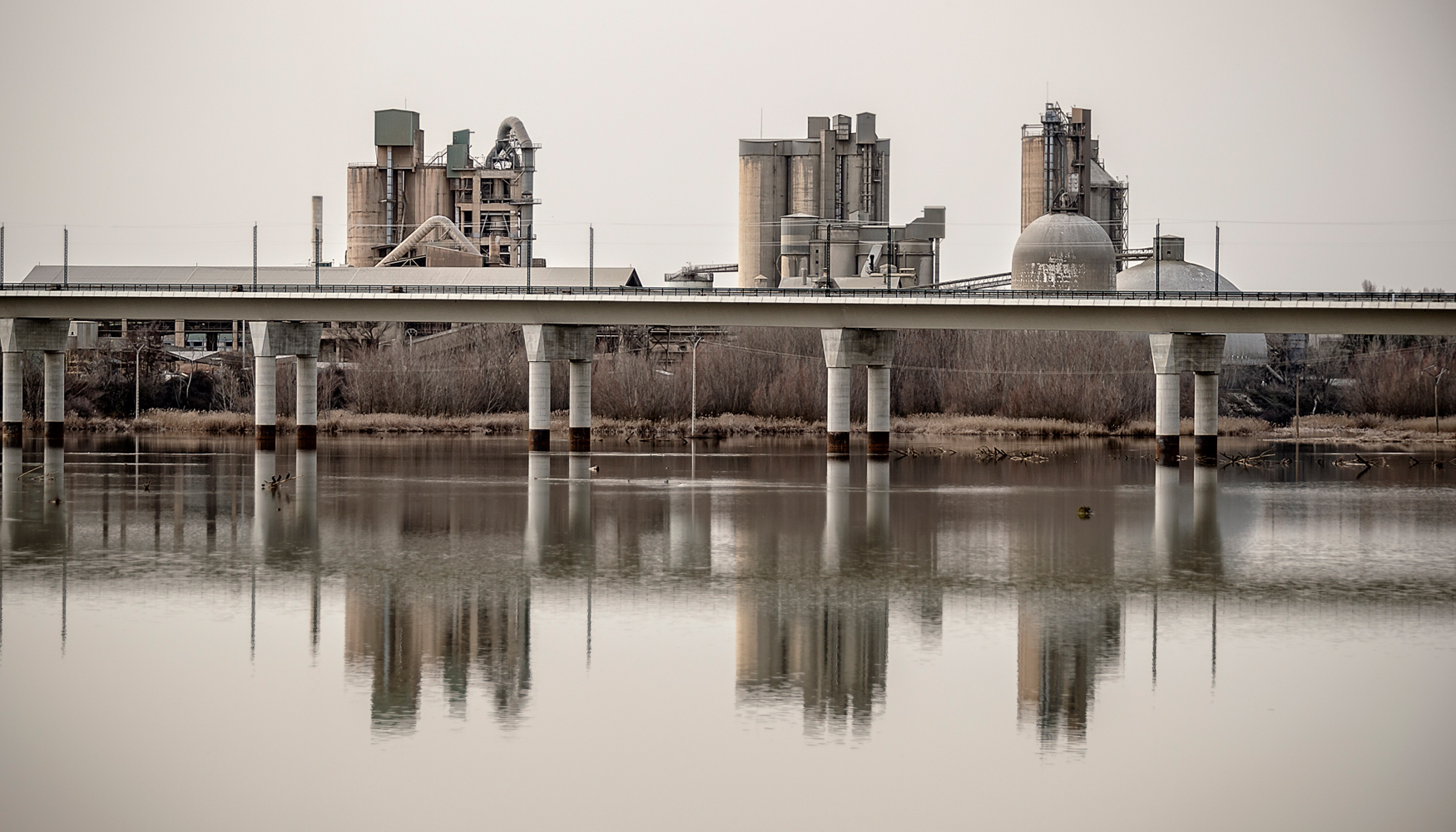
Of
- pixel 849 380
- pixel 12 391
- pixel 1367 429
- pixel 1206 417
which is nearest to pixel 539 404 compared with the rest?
pixel 849 380

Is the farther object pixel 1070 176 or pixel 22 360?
pixel 1070 176

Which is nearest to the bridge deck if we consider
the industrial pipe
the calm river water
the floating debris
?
the floating debris

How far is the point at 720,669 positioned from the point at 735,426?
75.5 m

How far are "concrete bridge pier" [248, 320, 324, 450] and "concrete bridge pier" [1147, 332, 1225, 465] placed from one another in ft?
129

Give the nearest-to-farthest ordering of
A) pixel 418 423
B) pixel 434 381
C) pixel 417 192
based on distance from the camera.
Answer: pixel 418 423
pixel 434 381
pixel 417 192

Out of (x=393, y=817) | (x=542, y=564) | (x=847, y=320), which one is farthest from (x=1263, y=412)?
(x=393, y=817)

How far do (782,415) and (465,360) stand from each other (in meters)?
21.7

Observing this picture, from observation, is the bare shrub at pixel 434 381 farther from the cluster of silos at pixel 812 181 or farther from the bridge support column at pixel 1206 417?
the bridge support column at pixel 1206 417

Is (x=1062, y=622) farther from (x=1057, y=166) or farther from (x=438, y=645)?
(x=1057, y=166)

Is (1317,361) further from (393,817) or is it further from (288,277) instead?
(393,817)

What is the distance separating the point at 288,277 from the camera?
274ft

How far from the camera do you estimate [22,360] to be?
80625 millimetres

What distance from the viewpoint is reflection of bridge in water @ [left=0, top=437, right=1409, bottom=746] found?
2173 centimetres

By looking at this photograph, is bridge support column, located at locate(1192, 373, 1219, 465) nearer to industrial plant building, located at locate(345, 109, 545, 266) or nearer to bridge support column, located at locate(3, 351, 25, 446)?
bridge support column, located at locate(3, 351, 25, 446)
